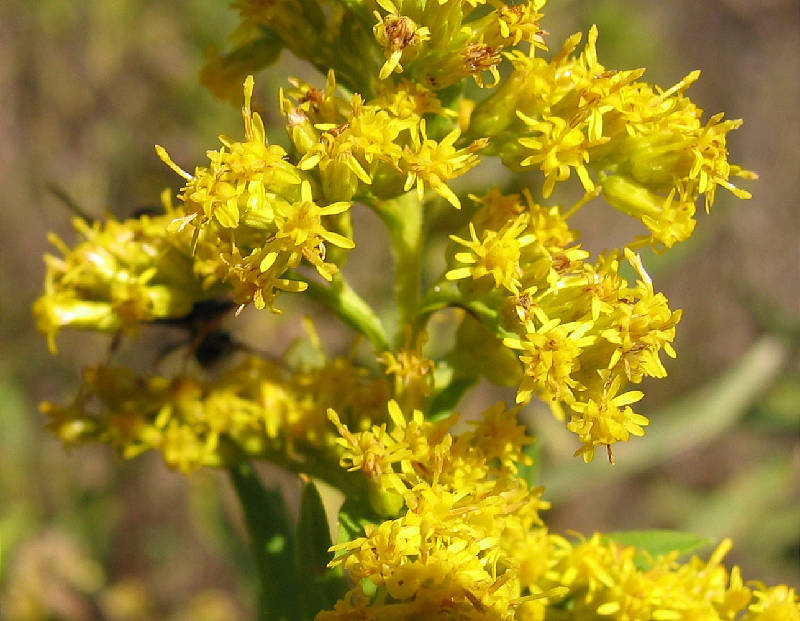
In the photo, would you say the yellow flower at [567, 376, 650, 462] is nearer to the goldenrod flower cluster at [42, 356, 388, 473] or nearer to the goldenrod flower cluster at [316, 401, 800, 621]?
the goldenrod flower cluster at [316, 401, 800, 621]

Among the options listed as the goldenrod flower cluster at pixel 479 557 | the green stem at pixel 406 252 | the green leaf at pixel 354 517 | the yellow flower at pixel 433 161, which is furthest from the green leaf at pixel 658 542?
the yellow flower at pixel 433 161

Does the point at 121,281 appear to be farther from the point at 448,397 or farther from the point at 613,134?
the point at 613,134

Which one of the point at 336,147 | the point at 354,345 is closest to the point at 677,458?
the point at 354,345

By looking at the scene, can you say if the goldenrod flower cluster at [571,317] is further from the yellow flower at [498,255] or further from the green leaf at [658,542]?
the green leaf at [658,542]

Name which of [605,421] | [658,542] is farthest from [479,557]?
[658,542]

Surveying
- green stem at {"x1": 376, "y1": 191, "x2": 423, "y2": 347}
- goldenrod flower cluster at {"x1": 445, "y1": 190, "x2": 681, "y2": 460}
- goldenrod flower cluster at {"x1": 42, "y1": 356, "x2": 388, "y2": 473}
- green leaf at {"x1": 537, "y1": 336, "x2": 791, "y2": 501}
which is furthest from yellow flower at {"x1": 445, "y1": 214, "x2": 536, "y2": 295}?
green leaf at {"x1": 537, "y1": 336, "x2": 791, "y2": 501}

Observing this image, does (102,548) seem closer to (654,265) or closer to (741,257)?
(654,265)
